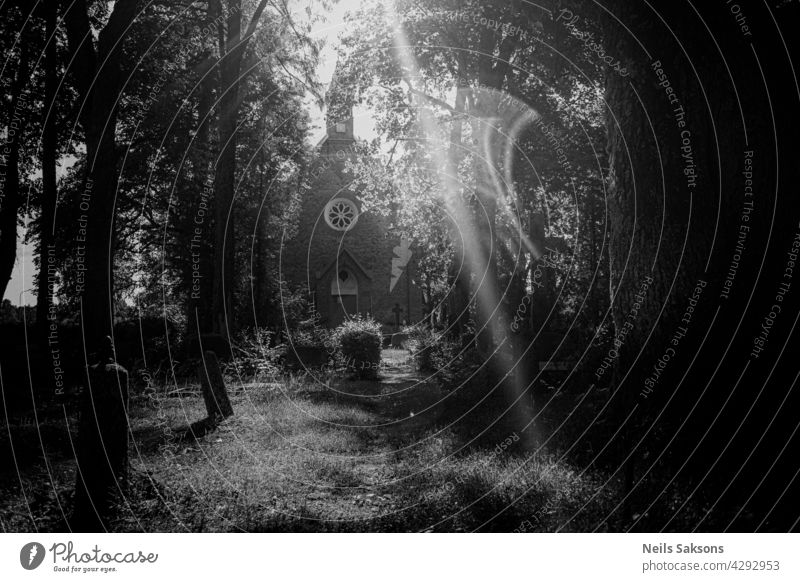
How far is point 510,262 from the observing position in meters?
17.1

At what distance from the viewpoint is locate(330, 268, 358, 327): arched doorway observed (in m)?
28.5

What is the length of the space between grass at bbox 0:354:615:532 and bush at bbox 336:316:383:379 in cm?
799

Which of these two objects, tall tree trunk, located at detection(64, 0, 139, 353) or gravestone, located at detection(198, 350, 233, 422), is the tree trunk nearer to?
gravestone, located at detection(198, 350, 233, 422)

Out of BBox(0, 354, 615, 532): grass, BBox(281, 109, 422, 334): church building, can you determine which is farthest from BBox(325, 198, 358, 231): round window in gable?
BBox(0, 354, 615, 532): grass

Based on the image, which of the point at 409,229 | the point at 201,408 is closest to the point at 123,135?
the point at 201,408

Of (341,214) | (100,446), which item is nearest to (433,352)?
(341,214)

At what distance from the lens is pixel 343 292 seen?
29.1 metres

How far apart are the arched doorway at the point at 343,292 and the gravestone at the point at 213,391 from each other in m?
17.9

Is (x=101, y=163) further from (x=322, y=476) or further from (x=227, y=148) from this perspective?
(x=227, y=148)

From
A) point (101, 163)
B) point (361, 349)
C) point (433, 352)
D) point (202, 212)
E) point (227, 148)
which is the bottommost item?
point (433, 352)

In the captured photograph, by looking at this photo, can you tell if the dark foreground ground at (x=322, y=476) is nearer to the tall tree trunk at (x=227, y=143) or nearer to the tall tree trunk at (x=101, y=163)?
the tall tree trunk at (x=101, y=163)

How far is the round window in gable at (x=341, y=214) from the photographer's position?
27984mm

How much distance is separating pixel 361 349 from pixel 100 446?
14.1 m

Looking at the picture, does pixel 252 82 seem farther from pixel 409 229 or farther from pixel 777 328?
pixel 777 328
